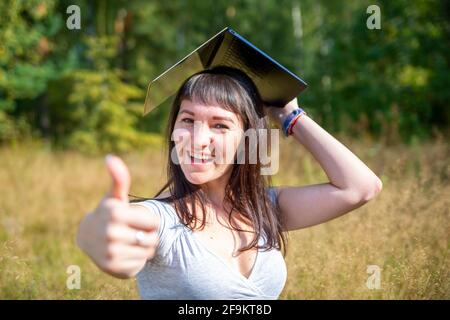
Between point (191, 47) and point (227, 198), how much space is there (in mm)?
16029

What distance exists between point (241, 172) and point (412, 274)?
100 cm

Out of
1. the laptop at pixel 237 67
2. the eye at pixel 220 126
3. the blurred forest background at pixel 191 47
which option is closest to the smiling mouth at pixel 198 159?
the eye at pixel 220 126

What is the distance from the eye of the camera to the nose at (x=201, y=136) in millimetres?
1522

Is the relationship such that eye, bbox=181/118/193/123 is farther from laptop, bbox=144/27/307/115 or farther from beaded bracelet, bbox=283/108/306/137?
beaded bracelet, bbox=283/108/306/137

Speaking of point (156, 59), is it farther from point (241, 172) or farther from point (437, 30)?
point (241, 172)

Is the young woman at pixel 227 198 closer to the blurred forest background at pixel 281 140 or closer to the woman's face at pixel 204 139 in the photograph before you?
the woman's face at pixel 204 139

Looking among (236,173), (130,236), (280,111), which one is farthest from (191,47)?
(130,236)

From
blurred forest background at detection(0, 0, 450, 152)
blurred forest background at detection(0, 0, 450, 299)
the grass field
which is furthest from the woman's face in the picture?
blurred forest background at detection(0, 0, 450, 152)

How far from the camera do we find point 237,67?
5.72 ft

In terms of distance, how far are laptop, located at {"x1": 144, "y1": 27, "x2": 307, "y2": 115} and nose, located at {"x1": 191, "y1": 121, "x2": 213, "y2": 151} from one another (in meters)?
0.17

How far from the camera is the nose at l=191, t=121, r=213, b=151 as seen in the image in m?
1.52

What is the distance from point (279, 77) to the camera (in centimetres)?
171

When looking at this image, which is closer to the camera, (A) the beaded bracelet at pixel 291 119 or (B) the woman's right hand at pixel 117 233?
(B) the woman's right hand at pixel 117 233
